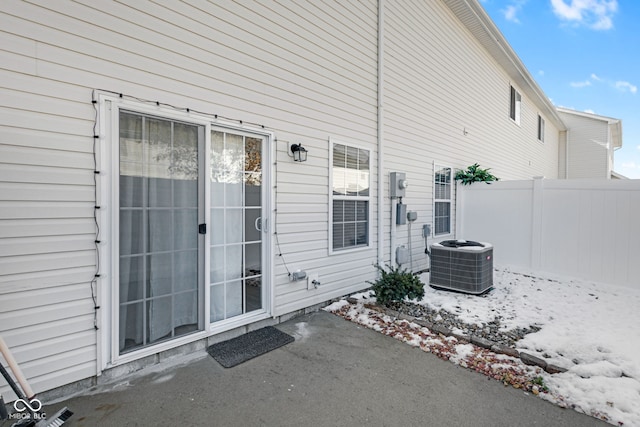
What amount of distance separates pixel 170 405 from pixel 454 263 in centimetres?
411

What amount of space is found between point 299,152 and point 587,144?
709 inches

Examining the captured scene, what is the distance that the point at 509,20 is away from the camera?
36.3 feet

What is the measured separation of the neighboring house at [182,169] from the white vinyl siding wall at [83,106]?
10 mm

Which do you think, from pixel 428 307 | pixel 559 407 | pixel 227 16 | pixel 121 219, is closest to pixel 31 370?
pixel 121 219

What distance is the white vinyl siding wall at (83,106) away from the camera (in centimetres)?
208

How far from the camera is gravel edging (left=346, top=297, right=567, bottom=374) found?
2581mm

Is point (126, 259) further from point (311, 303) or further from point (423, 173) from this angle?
point (423, 173)

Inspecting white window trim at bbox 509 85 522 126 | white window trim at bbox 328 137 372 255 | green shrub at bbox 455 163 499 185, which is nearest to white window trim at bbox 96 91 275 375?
white window trim at bbox 328 137 372 255

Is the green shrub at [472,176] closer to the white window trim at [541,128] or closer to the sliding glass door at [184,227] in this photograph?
the sliding glass door at [184,227]

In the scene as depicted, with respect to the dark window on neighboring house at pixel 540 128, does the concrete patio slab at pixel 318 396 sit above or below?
below

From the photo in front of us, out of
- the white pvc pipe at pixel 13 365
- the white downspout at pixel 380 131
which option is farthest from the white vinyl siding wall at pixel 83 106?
the white downspout at pixel 380 131

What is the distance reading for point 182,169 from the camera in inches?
112

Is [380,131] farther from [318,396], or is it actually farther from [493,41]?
[493,41]

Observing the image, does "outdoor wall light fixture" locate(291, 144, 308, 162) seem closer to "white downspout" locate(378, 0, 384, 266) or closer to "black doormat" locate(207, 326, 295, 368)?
"white downspout" locate(378, 0, 384, 266)
